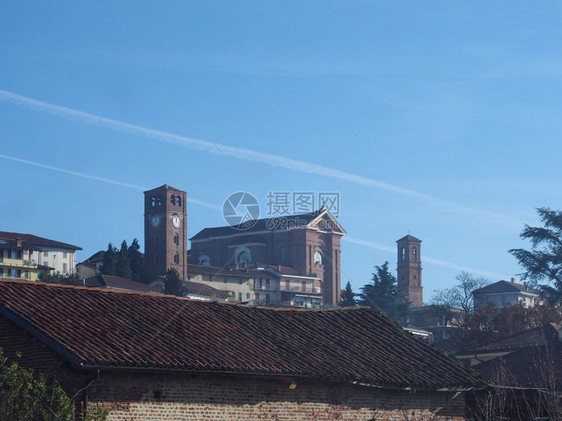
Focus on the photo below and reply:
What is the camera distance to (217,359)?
18.3 meters

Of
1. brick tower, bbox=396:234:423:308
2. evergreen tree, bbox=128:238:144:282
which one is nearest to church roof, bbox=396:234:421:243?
brick tower, bbox=396:234:423:308

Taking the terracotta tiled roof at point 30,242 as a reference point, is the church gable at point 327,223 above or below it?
above

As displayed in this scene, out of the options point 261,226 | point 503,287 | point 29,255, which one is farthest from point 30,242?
point 503,287

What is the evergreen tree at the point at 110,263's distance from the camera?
104562mm

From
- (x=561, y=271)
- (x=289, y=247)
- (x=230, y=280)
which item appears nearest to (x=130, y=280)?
(x=230, y=280)

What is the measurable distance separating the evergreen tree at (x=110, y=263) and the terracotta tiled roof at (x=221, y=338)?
82.1 meters

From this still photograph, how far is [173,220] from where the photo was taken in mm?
127688

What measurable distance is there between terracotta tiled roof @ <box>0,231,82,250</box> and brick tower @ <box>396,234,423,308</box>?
53595 mm

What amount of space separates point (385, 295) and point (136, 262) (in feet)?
93.6

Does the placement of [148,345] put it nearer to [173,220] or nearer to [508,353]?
[508,353]

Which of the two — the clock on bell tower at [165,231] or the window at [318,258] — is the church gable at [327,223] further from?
the clock on bell tower at [165,231]

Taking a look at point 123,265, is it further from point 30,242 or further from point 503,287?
point 503,287

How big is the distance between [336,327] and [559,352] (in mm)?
12968

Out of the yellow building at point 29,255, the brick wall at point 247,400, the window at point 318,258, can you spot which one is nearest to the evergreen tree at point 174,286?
the yellow building at point 29,255
